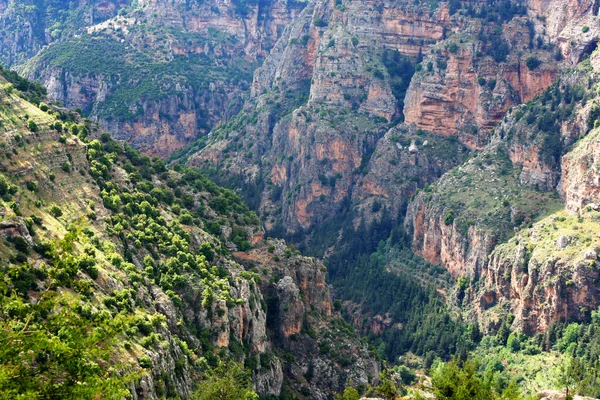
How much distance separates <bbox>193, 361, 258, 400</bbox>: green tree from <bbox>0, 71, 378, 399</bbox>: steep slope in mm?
2348

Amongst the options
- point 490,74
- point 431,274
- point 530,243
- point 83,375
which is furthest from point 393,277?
point 83,375

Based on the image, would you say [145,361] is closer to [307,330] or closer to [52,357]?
[52,357]

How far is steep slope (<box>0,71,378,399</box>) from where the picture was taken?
77938 mm

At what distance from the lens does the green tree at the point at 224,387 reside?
262 ft

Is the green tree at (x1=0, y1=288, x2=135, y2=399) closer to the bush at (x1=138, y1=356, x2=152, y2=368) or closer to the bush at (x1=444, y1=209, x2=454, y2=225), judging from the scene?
the bush at (x1=138, y1=356, x2=152, y2=368)

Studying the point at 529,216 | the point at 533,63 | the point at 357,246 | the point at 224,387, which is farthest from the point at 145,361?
the point at 533,63

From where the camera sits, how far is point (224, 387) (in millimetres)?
80562

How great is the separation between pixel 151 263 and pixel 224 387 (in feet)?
74.6

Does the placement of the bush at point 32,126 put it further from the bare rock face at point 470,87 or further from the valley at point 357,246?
the bare rock face at point 470,87

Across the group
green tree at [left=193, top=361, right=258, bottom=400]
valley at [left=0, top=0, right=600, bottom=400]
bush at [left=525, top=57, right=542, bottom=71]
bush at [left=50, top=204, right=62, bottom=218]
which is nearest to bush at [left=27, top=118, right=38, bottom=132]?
valley at [left=0, top=0, right=600, bottom=400]

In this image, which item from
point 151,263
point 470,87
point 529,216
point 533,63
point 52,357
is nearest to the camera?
point 52,357

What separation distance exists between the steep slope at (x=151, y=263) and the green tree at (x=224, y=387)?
2.35 meters

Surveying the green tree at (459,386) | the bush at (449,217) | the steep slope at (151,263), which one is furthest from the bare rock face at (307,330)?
the bush at (449,217)

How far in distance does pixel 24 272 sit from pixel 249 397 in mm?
→ 25353
